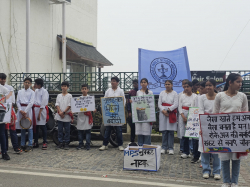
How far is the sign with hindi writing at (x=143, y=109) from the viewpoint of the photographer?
8266mm

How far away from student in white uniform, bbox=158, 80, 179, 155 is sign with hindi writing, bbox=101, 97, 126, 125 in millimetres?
1109

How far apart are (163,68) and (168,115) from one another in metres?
1.96

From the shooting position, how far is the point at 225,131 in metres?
4.89

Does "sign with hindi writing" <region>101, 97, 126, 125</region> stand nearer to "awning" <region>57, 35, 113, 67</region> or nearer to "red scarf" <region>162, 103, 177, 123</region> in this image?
"red scarf" <region>162, 103, 177, 123</region>

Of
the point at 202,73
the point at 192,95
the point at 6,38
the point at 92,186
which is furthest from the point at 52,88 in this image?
the point at 92,186

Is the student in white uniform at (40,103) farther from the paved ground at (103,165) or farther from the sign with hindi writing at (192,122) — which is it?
the sign with hindi writing at (192,122)

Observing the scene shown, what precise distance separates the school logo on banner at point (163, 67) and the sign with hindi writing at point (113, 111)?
137 centimetres

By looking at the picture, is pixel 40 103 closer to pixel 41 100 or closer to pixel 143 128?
pixel 41 100

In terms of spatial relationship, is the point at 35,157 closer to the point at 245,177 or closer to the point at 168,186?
the point at 168,186

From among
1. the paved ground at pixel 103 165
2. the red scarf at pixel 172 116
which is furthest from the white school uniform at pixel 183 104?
the paved ground at pixel 103 165

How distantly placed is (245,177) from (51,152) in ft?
16.4

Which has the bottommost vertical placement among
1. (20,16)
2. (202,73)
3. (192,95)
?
(192,95)

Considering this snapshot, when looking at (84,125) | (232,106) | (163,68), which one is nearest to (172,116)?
(163,68)

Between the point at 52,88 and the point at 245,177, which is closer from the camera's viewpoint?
the point at 245,177
